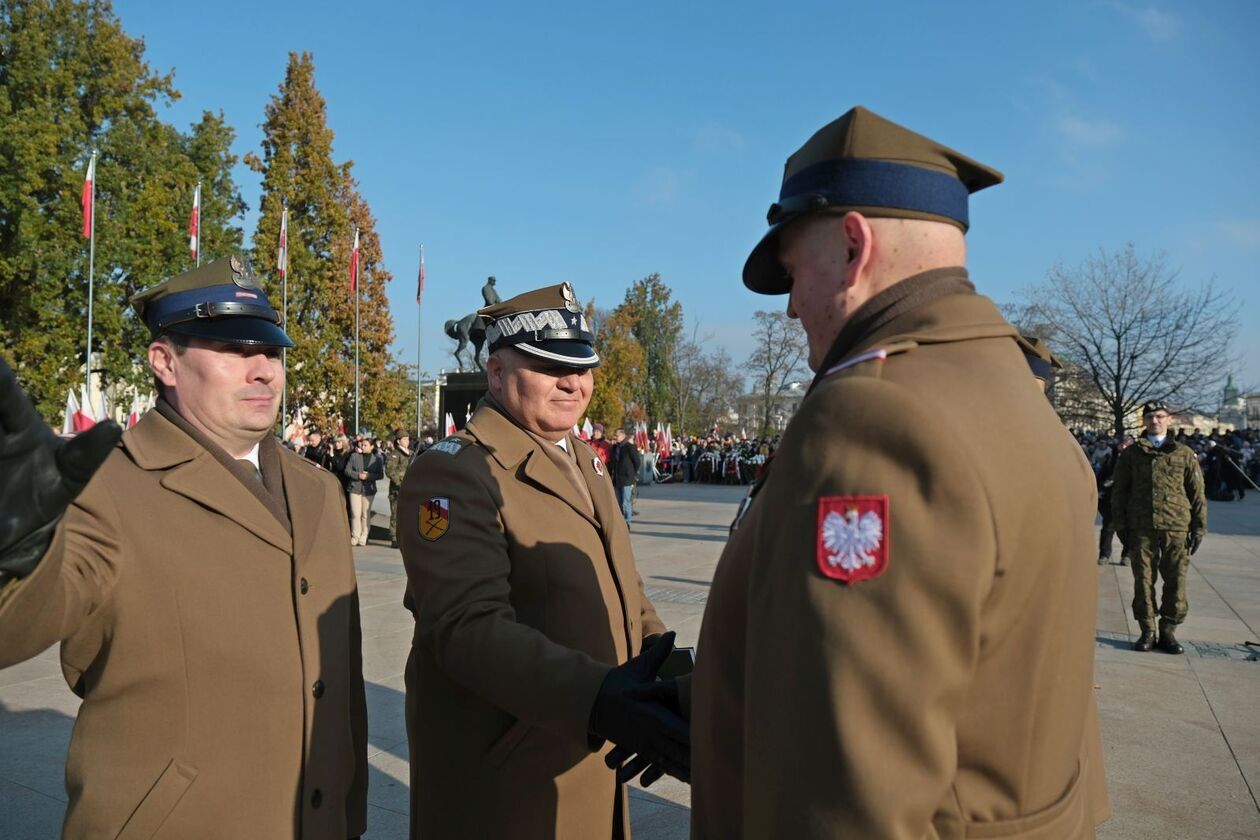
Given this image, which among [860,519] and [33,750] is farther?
[33,750]

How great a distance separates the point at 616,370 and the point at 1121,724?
147 ft

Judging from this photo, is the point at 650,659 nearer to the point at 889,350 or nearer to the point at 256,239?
the point at 889,350

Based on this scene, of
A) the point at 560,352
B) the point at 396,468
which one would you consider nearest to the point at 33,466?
the point at 560,352

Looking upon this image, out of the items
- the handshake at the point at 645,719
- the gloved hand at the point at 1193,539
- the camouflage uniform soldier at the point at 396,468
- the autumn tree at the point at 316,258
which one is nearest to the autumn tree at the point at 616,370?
the autumn tree at the point at 316,258

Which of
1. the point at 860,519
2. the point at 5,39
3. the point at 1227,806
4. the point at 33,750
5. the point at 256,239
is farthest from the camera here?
the point at 256,239

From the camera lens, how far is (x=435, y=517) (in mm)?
2414

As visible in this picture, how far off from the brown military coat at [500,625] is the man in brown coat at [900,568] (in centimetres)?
95

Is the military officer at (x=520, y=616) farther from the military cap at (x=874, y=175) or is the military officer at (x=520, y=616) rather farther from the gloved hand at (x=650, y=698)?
the military cap at (x=874, y=175)

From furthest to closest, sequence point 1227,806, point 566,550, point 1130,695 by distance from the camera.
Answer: point 1130,695
point 1227,806
point 566,550

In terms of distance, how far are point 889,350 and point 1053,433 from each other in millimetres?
295

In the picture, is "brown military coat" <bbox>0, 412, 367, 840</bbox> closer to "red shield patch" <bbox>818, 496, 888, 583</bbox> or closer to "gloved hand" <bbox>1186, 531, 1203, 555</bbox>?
"red shield patch" <bbox>818, 496, 888, 583</bbox>

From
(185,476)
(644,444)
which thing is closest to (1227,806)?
(185,476)

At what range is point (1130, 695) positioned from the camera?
6055 millimetres

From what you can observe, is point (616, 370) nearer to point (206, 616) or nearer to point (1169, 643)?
point (1169, 643)
